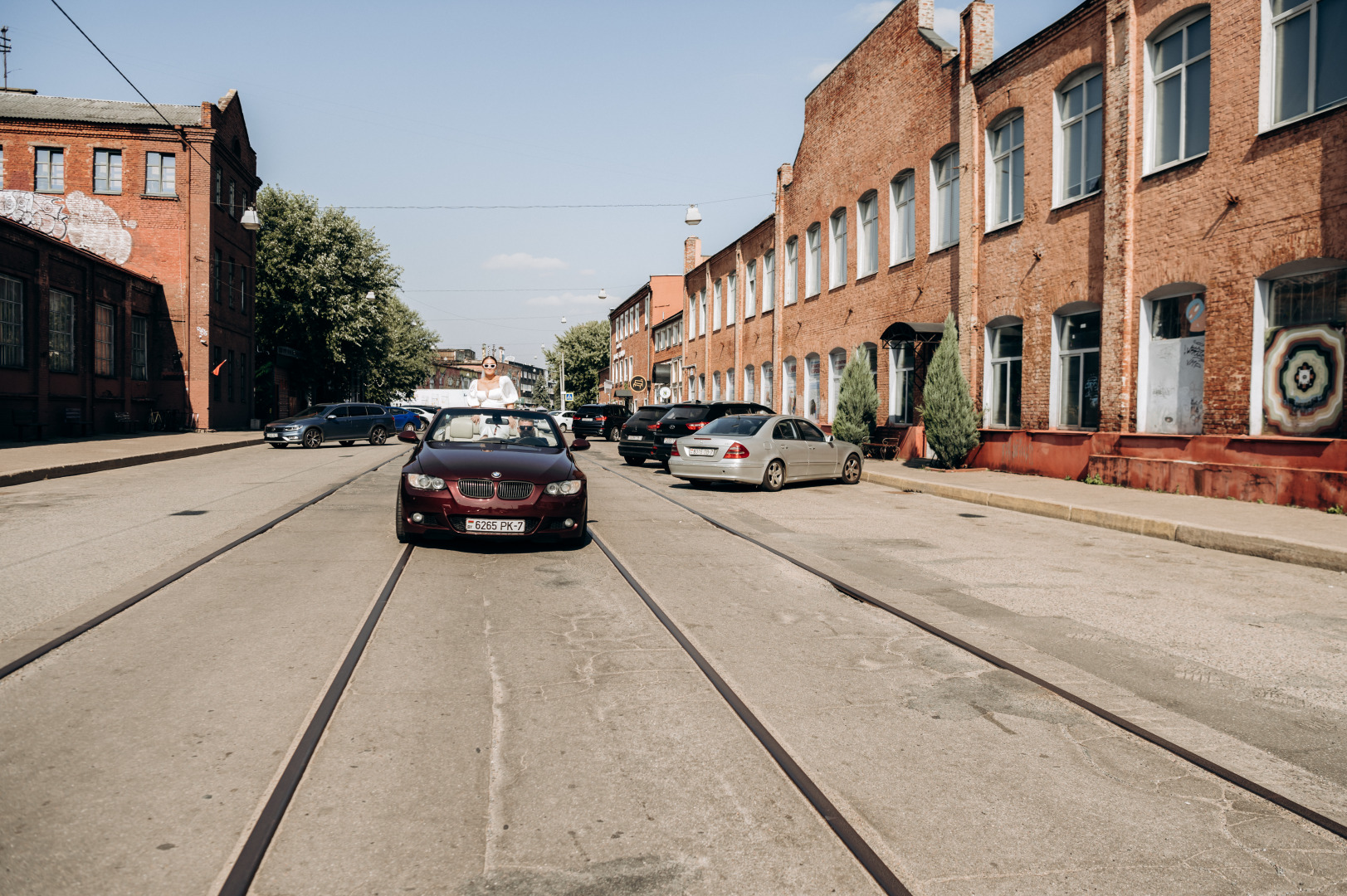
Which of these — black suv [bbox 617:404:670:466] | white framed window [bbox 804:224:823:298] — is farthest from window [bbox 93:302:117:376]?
white framed window [bbox 804:224:823:298]

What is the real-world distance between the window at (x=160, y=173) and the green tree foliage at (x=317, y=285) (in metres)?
9.06

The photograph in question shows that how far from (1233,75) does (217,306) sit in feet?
119

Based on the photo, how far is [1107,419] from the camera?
16359 mm

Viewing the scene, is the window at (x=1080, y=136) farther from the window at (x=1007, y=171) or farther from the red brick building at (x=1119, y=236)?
the window at (x=1007, y=171)

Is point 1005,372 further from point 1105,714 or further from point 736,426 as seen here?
point 1105,714

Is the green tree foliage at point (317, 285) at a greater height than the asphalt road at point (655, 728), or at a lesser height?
greater

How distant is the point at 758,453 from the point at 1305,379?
26.5 ft

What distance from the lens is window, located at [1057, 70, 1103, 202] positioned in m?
17.4

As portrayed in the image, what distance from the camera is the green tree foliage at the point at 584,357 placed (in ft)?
308

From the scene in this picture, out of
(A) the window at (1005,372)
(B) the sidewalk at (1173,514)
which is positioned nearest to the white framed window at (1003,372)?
(A) the window at (1005,372)

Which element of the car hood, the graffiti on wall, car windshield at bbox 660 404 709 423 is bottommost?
the car hood

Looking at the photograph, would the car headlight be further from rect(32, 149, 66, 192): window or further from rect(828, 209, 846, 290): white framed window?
rect(32, 149, 66, 192): window

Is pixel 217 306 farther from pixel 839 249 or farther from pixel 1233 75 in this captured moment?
pixel 1233 75

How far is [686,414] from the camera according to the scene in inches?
801
